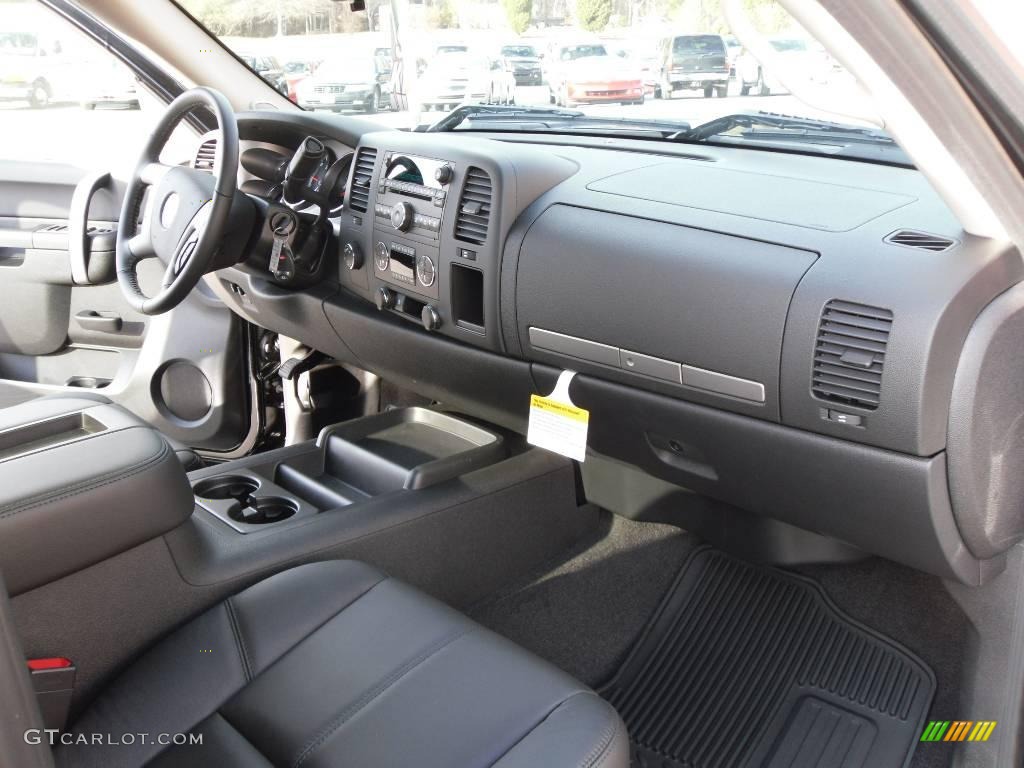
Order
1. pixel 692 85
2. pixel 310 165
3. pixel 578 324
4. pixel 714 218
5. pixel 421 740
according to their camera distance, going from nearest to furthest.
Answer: pixel 421 740, pixel 714 218, pixel 578 324, pixel 692 85, pixel 310 165

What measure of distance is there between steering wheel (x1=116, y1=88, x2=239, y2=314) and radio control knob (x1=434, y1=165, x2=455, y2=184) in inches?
15.3

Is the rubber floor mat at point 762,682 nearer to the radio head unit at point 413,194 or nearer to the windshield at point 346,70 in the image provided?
the radio head unit at point 413,194

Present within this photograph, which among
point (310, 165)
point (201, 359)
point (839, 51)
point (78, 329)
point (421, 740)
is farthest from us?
point (78, 329)

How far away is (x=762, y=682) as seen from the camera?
6.26ft

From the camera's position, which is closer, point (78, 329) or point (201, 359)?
point (201, 359)

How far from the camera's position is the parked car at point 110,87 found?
2672 millimetres

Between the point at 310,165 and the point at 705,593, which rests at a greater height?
the point at 310,165

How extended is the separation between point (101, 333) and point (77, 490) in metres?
1.69

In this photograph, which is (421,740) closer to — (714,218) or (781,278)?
(781,278)

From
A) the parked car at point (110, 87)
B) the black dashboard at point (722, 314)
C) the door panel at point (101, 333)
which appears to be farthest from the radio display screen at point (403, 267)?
the parked car at point (110, 87)

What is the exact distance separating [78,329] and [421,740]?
2238 millimetres

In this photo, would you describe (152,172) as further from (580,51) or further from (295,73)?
(580,51)

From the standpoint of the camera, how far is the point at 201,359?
9.09 ft

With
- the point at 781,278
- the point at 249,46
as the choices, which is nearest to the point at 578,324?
the point at 781,278
